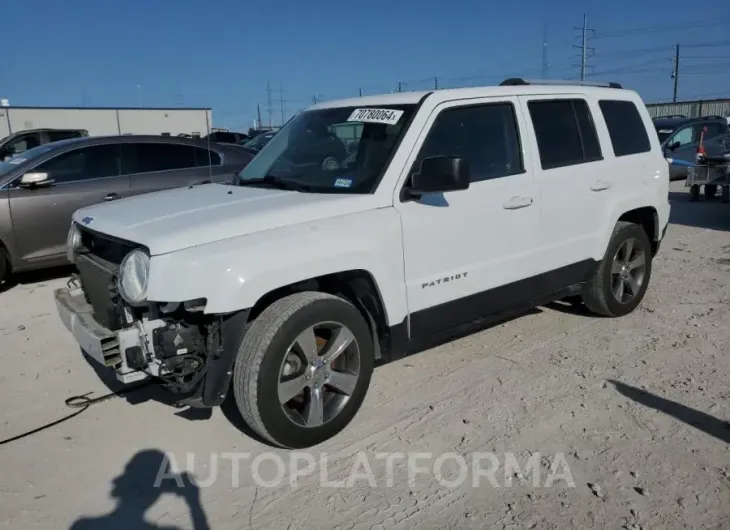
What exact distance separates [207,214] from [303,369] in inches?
39.8

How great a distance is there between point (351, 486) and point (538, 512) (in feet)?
3.00

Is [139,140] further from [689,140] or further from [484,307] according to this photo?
[689,140]

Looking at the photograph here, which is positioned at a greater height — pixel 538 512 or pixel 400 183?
pixel 400 183

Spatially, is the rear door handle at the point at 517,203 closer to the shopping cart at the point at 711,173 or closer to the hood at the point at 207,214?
the hood at the point at 207,214

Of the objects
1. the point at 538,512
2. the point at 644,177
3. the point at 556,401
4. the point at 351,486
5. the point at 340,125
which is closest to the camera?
the point at 538,512

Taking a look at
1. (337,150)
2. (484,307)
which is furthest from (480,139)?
(484,307)

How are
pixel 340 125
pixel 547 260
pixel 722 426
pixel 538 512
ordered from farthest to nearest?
pixel 547 260 → pixel 340 125 → pixel 722 426 → pixel 538 512

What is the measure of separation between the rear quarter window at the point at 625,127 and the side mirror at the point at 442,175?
218 cm

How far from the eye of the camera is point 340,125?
4348 millimetres

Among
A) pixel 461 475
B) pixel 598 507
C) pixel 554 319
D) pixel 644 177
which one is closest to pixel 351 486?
pixel 461 475

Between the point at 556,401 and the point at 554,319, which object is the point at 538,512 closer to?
the point at 556,401

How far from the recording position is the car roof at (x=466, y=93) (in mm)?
4172

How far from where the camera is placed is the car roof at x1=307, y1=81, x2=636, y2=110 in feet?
13.7

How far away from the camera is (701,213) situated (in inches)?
462
